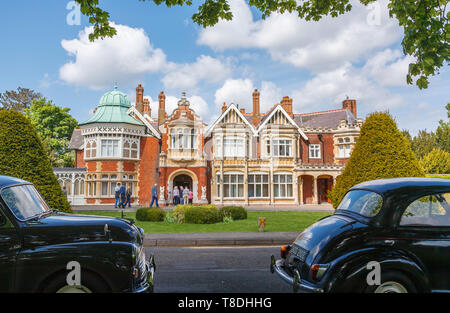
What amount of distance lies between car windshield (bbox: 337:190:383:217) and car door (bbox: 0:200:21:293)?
475 centimetres

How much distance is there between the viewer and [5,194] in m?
3.90

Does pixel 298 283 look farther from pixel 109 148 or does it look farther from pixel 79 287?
pixel 109 148

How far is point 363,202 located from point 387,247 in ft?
2.88

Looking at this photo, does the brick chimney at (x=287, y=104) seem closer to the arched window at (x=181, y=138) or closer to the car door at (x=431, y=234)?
the arched window at (x=181, y=138)

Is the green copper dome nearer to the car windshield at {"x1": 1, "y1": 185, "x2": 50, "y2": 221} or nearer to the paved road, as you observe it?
the paved road

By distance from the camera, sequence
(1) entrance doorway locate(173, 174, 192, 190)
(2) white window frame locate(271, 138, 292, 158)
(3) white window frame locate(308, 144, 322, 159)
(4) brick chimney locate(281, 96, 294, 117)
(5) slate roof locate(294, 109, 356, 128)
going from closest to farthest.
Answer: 1. (1) entrance doorway locate(173, 174, 192, 190)
2. (2) white window frame locate(271, 138, 292, 158)
3. (3) white window frame locate(308, 144, 322, 159)
4. (5) slate roof locate(294, 109, 356, 128)
5. (4) brick chimney locate(281, 96, 294, 117)

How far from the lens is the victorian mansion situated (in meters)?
29.1

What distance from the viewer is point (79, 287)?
12.0ft

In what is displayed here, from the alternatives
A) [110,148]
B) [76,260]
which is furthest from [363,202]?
[110,148]

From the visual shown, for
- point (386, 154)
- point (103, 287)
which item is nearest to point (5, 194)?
point (103, 287)

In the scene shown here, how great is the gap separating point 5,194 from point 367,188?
5259 millimetres

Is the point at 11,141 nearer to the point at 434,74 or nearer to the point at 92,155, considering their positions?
the point at 434,74

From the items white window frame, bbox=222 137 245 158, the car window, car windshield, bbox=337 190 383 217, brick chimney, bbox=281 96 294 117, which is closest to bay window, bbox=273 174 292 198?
white window frame, bbox=222 137 245 158
